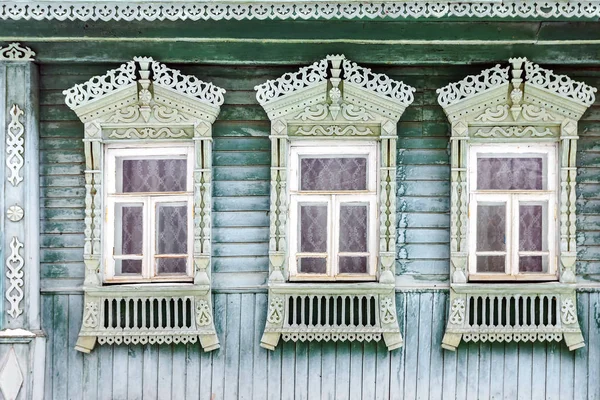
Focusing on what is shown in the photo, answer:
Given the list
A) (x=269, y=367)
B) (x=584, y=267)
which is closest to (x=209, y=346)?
(x=269, y=367)

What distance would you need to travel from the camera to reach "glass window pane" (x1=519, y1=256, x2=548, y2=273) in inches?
216

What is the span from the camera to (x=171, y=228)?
5516 mm

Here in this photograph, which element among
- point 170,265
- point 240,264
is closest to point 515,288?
point 240,264

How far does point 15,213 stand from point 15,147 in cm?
52

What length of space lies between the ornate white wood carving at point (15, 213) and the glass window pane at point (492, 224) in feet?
11.9

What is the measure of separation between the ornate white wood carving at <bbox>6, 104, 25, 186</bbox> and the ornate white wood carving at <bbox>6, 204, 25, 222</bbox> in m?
0.18

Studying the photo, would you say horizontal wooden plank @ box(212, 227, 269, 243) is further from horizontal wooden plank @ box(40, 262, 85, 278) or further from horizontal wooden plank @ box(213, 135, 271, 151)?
horizontal wooden plank @ box(40, 262, 85, 278)

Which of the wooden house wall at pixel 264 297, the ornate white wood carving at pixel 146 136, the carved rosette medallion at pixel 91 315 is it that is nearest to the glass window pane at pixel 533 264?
the wooden house wall at pixel 264 297

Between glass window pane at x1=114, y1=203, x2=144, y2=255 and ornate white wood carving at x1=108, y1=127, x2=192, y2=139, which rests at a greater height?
ornate white wood carving at x1=108, y1=127, x2=192, y2=139

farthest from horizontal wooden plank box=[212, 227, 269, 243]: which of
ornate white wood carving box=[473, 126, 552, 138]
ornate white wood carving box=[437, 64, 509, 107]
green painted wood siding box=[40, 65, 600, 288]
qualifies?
ornate white wood carving box=[473, 126, 552, 138]

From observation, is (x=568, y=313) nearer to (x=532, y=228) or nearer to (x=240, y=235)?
(x=532, y=228)

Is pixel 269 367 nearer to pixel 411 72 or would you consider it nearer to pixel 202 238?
pixel 202 238

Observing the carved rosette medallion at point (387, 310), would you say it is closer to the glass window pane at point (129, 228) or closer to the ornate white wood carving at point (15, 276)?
the glass window pane at point (129, 228)

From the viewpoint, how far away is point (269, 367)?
17.9ft
